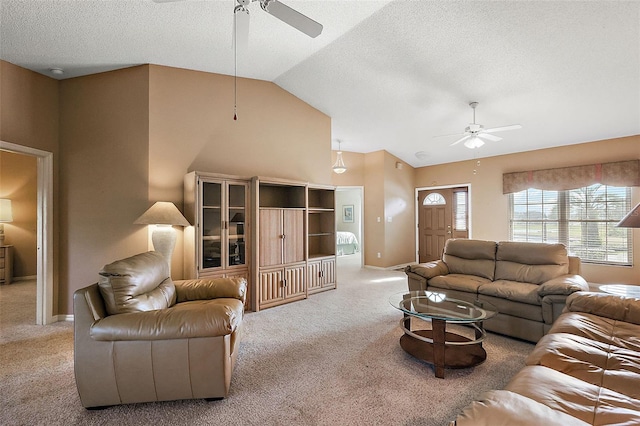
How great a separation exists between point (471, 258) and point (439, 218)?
3.26 metres

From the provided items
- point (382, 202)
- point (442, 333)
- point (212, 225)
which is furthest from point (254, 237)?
point (382, 202)

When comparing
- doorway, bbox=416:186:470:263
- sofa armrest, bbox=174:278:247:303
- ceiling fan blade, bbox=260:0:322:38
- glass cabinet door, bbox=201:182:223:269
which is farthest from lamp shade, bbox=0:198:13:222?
doorway, bbox=416:186:470:263

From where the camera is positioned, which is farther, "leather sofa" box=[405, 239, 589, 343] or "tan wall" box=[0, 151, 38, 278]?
"tan wall" box=[0, 151, 38, 278]

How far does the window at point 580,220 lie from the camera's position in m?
4.89

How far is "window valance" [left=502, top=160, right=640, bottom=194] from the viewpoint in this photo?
4.71 meters

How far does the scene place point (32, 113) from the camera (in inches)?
135

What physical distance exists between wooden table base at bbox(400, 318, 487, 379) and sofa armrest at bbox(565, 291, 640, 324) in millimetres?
821

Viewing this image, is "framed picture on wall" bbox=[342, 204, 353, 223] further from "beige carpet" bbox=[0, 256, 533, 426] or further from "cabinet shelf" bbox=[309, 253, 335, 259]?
"beige carpet" bbox=[0, 256, 533, 426]

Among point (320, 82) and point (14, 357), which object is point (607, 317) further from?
point (14, 357)

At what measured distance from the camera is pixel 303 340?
3.02 m

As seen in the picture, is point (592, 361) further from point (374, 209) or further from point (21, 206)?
point (21, 206)

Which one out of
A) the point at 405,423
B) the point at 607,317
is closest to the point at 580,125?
the point at 607,317

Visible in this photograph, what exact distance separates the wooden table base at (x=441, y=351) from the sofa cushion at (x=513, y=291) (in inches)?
25.4

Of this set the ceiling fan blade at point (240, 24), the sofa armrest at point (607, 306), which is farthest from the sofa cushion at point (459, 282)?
the ceiling fan blade at point (240, 24)
